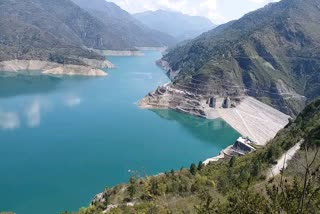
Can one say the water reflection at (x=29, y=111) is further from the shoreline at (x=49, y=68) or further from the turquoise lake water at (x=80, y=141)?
the shoreline at (x=49, y=68)

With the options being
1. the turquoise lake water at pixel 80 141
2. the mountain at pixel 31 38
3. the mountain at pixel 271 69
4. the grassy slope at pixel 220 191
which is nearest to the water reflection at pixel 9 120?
the turquoise lake water at pixel 80 141

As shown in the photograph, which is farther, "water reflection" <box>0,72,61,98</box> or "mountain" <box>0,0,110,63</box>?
"mountain" <box>0,0,110,63</box>

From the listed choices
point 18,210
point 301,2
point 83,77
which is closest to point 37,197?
point 18,210

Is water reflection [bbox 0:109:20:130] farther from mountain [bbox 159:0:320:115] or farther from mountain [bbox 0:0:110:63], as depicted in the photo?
mountain [bbox 0:0:110:63]

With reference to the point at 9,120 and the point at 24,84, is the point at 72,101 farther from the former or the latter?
the point at 24,84

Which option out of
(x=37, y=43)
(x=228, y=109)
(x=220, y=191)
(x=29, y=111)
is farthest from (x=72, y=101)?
(x=37, y=43)

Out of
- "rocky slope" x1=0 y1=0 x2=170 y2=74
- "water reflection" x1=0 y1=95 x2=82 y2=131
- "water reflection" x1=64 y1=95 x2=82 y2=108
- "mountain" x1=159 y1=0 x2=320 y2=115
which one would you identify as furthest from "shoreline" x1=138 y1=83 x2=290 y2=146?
"rocky slope" x1=0 y1=0 x2=170 y2=74
